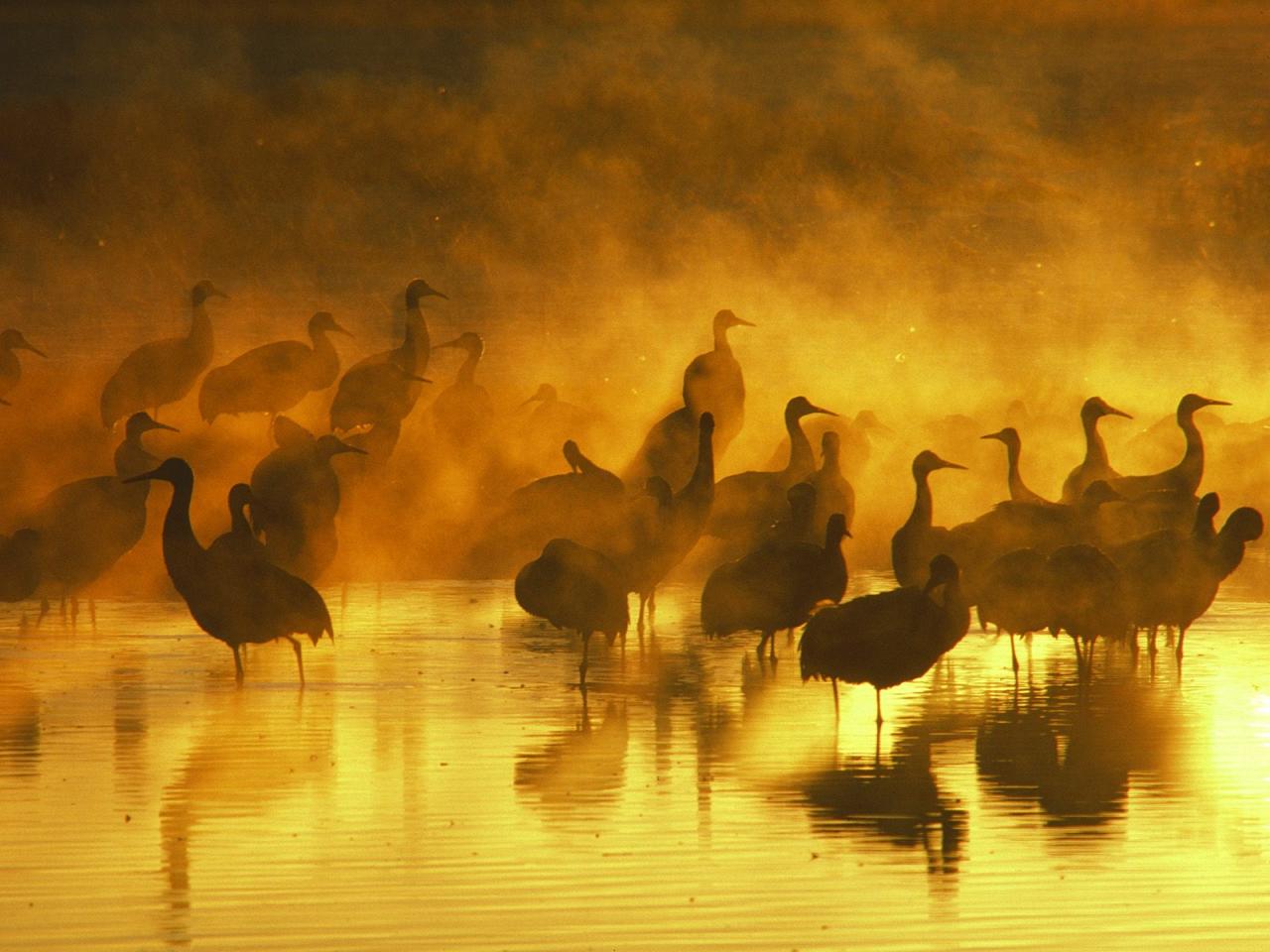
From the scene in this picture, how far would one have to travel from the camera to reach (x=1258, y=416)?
1196 inches

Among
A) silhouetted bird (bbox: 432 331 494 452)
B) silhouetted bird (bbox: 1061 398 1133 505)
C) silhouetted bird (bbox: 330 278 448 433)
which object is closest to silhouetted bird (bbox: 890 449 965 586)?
silhouetted bird (bbox: 1061 398 1133 505)

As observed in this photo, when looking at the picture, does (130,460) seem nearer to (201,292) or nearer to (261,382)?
(261,382)

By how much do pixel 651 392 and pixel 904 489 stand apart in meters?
8.37

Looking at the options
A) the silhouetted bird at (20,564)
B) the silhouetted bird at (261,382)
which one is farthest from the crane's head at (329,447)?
the silhouetted bird at (261,382)

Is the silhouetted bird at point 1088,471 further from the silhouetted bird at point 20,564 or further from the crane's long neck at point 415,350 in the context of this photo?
the crane's long neck at point 415,350

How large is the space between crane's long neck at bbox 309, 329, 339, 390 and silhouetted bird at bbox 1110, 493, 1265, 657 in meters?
10.5

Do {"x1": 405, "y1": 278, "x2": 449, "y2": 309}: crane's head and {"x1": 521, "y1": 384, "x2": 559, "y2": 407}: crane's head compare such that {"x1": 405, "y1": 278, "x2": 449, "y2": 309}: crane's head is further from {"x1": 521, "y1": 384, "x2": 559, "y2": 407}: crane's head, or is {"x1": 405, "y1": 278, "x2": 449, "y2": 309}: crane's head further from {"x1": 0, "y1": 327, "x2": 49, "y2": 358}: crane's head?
{"x1": 0, "y1": 327, "x2": 49, "y2": 358}: crane's head

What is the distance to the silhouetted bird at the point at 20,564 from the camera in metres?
16.9

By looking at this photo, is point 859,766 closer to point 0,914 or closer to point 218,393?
point 0,914

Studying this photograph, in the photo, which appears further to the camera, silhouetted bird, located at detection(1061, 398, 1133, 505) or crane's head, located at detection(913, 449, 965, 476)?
silhouetted bird, located at detection(1061, 398, 1133, 505)

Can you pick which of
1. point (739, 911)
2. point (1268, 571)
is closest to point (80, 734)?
point (739, 911)

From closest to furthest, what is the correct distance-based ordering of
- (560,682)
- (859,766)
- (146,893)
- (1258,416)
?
(146,893) → (859,766) → (560,682) → (1258,416)

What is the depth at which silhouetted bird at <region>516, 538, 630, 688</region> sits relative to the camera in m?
14.7

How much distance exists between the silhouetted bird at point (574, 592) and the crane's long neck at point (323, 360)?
9948 millimetres
